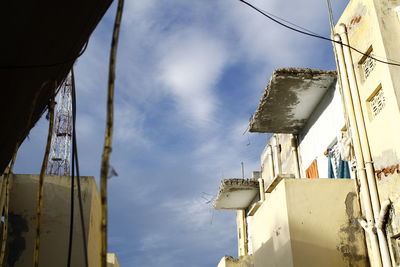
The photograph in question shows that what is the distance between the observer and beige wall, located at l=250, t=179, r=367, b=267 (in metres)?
10.2

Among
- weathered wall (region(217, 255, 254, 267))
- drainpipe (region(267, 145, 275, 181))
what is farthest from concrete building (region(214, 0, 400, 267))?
drainpipe (region(267, 145, 275, 181))

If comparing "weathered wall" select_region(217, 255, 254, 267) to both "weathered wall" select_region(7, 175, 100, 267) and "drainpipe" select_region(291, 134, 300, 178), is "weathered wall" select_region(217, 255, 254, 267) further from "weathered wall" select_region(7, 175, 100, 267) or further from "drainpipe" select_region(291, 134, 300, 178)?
"weathered wall" select_region(7, 175, 100, 267)

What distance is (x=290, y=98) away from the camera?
46.2 feet

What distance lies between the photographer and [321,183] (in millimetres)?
10977

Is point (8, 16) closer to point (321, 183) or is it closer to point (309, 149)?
point (321, 183)

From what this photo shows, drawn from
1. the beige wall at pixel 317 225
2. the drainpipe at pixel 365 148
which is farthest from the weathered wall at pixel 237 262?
the drainpipe at pixel 365 148

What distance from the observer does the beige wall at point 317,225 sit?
33.4ft

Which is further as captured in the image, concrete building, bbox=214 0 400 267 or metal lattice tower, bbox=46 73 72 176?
metal lattice tower, bbox=46 73 72 176

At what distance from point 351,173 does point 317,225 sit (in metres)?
1.84

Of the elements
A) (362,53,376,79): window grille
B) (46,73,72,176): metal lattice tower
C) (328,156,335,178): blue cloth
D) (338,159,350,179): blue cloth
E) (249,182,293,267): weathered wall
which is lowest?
(249,182,293,267): weathered wall

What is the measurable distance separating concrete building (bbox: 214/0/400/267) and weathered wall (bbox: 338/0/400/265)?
0.06 ft

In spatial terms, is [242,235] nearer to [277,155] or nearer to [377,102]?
[277,155]

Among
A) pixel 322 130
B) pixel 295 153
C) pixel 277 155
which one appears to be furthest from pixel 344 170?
pixel 277 155

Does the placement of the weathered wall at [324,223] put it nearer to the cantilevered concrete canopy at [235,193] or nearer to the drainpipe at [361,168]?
the drainpipe at [361,168]
